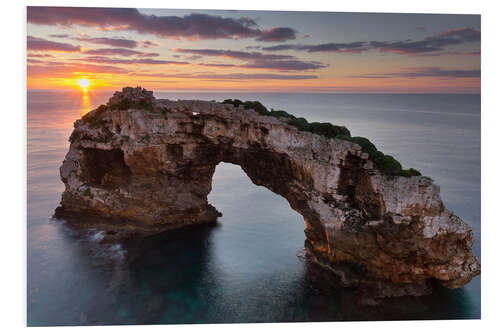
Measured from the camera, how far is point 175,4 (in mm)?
15047

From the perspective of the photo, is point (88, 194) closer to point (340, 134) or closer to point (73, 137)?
point (73, 137)

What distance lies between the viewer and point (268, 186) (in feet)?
78.2

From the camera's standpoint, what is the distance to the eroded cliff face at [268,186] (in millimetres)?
17500

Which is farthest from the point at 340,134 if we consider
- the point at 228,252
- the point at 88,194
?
the point at 88,194

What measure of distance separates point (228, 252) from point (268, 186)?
489 cm

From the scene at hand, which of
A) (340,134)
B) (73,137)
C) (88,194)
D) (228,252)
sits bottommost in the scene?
(228,252)

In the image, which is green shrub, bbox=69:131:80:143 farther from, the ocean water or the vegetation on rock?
the vegetation on rock

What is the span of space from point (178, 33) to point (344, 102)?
9326 mm

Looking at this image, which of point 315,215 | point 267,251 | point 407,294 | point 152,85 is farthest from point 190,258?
point 407,294

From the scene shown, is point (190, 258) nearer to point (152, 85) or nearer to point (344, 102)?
point (152, 85)

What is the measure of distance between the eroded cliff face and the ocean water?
127cm

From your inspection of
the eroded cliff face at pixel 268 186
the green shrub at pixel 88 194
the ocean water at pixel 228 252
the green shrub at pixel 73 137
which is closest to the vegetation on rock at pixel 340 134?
the eroded cliff face at pixel 268 186

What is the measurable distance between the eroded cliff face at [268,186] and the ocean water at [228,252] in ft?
4.16

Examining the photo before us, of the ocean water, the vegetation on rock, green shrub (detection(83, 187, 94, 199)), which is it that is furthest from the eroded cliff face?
the ocean water
